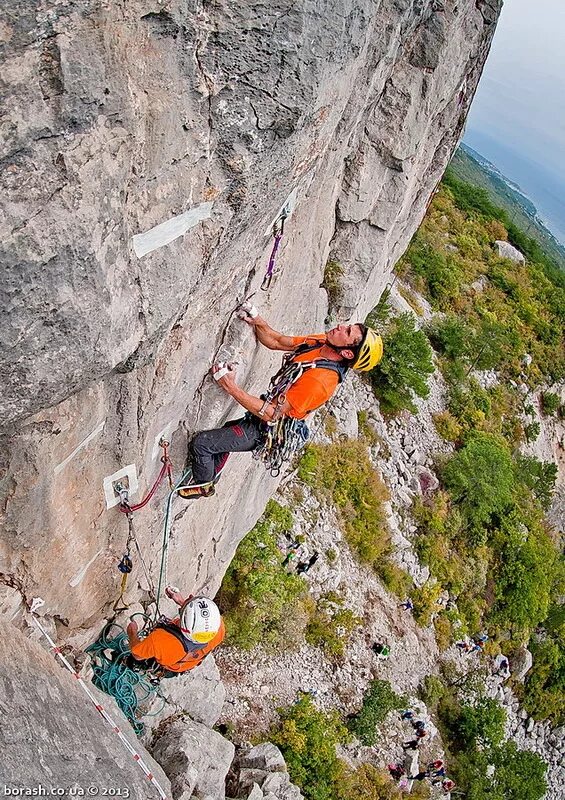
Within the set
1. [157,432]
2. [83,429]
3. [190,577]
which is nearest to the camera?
[83,429]

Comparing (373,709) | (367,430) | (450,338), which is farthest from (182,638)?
(450,338)

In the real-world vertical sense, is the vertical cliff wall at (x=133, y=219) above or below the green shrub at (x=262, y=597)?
above

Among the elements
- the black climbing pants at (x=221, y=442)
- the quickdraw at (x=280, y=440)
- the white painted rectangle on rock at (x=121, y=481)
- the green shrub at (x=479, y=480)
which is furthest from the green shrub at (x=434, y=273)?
the white painted rectangle on rock at (x=121, y=481)

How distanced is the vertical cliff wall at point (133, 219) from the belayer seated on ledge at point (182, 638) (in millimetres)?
573

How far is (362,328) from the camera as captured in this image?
5344 millimetres

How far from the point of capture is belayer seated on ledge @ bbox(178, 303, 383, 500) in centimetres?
532

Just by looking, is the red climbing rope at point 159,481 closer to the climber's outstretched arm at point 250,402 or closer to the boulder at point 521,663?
the climber's outstretched arm at point 250,402

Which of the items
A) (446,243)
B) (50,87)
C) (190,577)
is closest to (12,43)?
(50,87)

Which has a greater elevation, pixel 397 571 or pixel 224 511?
pixel 224 511

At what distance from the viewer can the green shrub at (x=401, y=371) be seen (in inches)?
687

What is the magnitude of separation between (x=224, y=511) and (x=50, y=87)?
6.27 metres

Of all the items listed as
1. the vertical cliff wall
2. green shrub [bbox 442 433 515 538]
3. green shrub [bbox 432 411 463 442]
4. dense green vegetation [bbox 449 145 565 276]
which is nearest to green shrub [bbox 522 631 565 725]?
green shrub [bbox 442 433 515 538]

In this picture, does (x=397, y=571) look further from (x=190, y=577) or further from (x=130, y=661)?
(x=130, y=661)

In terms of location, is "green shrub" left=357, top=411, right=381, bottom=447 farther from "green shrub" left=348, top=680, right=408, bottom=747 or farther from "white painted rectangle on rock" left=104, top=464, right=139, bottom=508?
"white painted rectangle on rock" left=104, top=464, right=139, bottom=508
